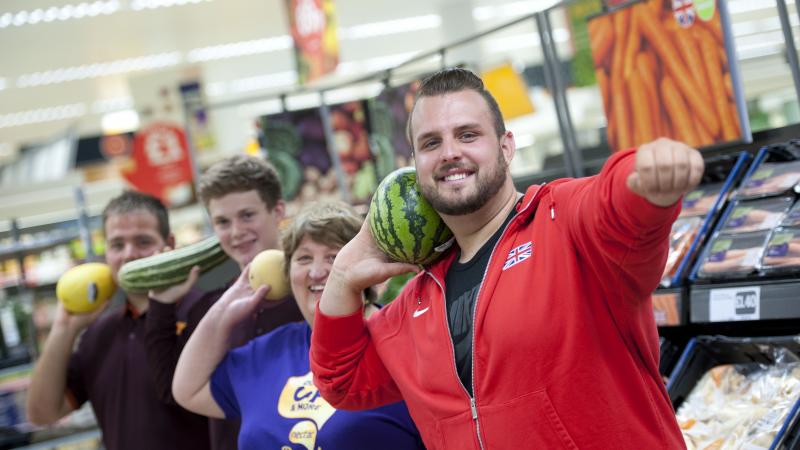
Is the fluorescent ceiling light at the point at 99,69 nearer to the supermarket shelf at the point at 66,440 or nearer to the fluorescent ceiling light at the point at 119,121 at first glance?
the fluorescent ceiling light at the point at 119,121

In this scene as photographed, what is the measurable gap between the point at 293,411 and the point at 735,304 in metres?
1.37

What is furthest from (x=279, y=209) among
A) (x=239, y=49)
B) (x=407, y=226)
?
(x=239, y=49)

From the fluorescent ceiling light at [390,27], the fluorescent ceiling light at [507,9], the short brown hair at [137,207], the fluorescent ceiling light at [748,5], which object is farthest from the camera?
the fluorescent ceiling light at [748,5]

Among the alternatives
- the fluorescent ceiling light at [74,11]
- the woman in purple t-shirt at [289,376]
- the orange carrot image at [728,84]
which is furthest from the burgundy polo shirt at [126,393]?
the fluorescent ceiling light at [74,11]

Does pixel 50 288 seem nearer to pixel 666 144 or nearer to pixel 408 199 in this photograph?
pixel 408 199

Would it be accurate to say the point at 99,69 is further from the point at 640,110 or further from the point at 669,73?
the point at 669,73

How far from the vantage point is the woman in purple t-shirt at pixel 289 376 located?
2348mm

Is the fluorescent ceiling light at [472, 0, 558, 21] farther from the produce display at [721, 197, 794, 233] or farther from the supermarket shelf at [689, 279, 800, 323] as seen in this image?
the supermarket shelf at [689, 279, 800, 323]

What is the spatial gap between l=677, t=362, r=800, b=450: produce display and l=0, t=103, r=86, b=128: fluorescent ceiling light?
16.1 meters


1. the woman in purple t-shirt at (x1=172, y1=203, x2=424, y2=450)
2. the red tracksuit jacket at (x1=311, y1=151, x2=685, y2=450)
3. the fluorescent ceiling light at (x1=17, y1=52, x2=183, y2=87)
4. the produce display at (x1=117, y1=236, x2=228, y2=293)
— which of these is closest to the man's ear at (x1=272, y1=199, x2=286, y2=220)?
the produce display at (x1=117, y1=236, x2=228, y2=293)

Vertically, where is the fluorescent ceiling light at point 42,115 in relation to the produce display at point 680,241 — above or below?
above

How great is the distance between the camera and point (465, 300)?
194 cm

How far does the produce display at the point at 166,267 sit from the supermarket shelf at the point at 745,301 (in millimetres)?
1820

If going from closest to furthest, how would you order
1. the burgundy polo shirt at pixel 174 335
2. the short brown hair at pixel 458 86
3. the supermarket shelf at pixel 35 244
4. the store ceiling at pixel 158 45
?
the short brown hair at pixel 458 86 < the burgundy polo shirt at pixel 174 335 < the supermarket shelf at pixel 35 244 < the store ceiling at pixel 158 45
